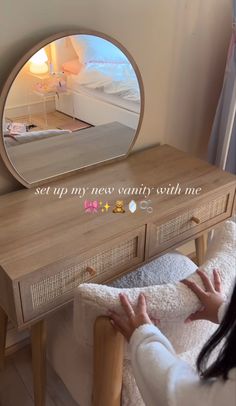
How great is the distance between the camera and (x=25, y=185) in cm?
121

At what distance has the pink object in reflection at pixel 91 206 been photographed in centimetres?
112

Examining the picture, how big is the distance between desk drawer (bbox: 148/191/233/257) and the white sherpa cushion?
0.28 m

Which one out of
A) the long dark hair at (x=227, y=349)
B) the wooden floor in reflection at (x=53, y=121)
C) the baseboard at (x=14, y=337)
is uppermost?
the wooden floor in reflection at (x=53, y=121)

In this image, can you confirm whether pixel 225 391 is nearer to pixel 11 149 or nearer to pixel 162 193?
pixel 162 193

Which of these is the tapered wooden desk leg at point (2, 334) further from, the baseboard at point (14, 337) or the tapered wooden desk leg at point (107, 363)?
the tapered wooden desk leg at point (107, 363)

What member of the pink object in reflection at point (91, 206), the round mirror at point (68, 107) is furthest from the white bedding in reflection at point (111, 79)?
the pink object in reflection at point (91, 206)

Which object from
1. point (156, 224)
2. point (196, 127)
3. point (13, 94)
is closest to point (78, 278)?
point (156, 224)

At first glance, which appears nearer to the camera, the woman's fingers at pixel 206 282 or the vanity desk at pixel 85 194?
the woman's fingers at pixel 206 282

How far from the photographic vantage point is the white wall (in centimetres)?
108

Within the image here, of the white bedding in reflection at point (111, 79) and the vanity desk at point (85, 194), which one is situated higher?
the white bedding in reflection at point (111, 79)

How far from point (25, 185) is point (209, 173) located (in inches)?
24.4

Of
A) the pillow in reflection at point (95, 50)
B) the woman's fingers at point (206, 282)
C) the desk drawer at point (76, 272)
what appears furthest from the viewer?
the pillow in reflection at point (95, 50)

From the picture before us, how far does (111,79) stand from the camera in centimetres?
130

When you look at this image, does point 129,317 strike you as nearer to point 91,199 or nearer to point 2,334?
point 91,199
